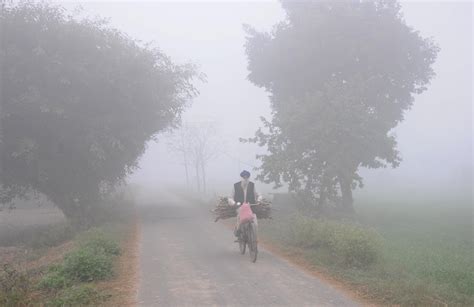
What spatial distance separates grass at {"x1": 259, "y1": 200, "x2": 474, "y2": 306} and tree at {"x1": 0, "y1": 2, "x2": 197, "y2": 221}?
9.51 meters

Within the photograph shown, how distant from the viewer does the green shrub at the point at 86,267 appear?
9.86 m

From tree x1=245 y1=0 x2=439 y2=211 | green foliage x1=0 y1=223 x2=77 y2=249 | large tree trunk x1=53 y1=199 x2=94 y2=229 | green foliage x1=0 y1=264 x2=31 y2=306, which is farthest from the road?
large tree trunk x1=53 y1=199 x2=94 y2=229

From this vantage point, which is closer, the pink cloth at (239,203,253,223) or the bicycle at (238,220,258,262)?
the bicycle at (238,220,258,262)

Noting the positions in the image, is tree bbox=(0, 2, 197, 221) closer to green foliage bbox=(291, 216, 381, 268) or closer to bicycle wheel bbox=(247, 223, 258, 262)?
bicycle wheel bbox=(247, 223, 258, 262)

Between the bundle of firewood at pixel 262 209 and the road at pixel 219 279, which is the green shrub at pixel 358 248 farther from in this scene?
the bundle of firewood at pixel 262 209

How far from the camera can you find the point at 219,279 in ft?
33.0

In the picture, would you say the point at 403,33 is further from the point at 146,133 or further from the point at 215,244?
the point at 215,244

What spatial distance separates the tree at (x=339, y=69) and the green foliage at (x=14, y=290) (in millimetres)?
14142

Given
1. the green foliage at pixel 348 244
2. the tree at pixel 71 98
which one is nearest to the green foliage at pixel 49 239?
the tree at pixel 71 98

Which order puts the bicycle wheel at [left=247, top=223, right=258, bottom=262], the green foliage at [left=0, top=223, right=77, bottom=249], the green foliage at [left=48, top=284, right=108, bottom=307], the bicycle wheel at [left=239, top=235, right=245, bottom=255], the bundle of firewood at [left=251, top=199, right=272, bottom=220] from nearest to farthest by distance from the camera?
1. the green foliage at [left=48, top=284, right=108, bottom=307]
2. the bicycle wheel at [left=247, top=223, right=258, bottom=262]
3. the bundle of firewood at [left=251, top=199, right=272, bottom=220]
4. the bicycle wheel at [left=239, top=235, right=245, bottom=255]
5. the green foliage at [left=0, top=223, right=77, bottom=249]

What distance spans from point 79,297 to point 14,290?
4.38ft

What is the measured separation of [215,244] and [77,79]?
40.1 ft

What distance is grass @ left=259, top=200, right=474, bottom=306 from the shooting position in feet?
28.6

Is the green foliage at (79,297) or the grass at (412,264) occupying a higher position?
the green foliage at (79,297)
